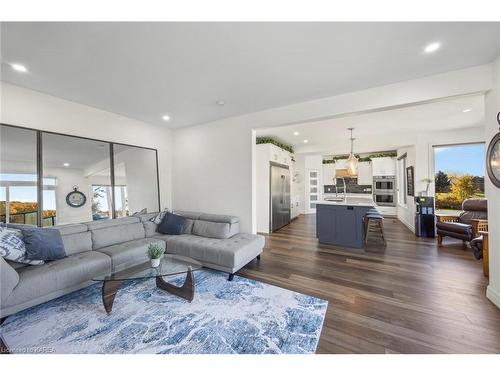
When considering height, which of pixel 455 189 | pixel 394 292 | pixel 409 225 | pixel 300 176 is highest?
pixel 300 176

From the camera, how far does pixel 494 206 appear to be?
2039mm

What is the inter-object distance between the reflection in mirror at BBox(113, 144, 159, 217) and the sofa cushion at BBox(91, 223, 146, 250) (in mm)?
446

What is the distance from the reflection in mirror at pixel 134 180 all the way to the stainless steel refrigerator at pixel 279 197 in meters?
2.90

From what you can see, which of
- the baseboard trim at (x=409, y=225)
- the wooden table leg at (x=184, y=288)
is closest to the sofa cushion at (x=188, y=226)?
the wooden table leg at (x=184, y=288)

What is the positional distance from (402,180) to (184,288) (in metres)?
7.26

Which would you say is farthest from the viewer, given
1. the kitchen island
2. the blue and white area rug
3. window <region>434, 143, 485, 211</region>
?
window <region>434, 143, 485, 211</region>

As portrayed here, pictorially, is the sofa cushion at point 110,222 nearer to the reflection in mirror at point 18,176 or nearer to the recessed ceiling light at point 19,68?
the reflection in mirror at point 18,176

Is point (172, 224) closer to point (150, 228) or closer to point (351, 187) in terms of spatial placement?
point (150, 228)

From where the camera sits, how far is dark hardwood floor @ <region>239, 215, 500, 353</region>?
61.1 inches

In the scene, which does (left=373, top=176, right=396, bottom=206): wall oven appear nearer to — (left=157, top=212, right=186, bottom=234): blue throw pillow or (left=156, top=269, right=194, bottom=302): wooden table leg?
(left=157, top=212, right=186, bottom=234): blue throw pillow

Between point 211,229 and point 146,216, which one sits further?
point 146,216

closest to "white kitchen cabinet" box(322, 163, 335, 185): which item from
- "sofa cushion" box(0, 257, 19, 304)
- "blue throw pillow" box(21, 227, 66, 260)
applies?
"blue throw pillow" box(21, 227, 66, 260)

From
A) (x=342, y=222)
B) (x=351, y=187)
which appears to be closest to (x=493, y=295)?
(x=342, y=222)

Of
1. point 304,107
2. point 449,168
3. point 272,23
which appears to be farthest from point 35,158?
point 449,168
